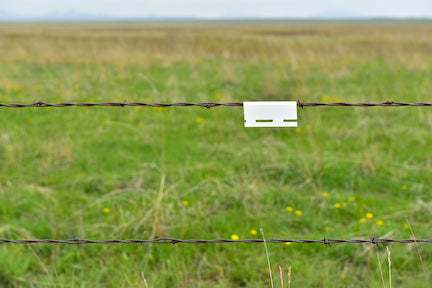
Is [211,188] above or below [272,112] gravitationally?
below

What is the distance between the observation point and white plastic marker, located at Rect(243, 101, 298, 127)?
1601 millimetres

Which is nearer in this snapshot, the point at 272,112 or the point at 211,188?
the point at 272,112

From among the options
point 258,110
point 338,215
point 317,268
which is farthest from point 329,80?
point 258,110

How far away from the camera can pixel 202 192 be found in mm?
3479

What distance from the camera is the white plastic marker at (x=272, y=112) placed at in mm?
1601

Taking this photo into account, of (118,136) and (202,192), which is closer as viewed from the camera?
(202,192)

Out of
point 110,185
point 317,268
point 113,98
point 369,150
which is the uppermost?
point 113,98

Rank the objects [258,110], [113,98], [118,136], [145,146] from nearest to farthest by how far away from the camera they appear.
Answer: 1. [258,110]
2. [145,146]
3. [118,136]
4. [113,98]

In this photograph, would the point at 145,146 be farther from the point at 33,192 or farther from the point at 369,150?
the point at 369,150

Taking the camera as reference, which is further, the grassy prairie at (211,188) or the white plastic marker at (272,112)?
the grassy prairie at (211,188)

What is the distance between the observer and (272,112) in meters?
1.62

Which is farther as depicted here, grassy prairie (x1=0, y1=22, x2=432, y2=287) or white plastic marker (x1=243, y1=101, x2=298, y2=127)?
grassy prairie (x1=0, y1=22, x2=432, y2=287)

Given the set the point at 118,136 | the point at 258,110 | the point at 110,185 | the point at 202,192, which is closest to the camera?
the point at 258,110

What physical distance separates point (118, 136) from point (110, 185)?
1.45 meters
